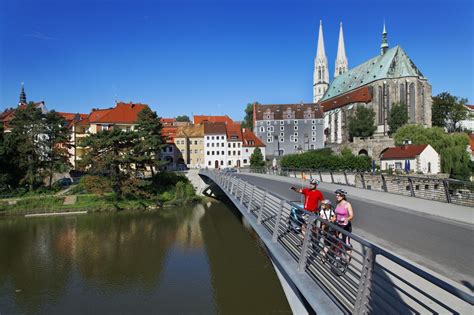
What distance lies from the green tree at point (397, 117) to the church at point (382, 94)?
234cm

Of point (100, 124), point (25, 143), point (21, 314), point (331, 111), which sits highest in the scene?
point (331, 111)

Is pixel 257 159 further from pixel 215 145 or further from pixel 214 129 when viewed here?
pixel 214 129

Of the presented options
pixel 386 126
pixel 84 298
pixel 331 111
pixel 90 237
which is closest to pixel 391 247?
pixel 84 298

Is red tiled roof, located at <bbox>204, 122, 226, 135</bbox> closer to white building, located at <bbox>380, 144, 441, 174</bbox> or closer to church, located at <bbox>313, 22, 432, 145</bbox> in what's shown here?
church, located at <bbox>313, 22, 432, 145</bbox>

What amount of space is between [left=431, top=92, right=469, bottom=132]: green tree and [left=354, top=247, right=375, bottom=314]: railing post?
87982 mm

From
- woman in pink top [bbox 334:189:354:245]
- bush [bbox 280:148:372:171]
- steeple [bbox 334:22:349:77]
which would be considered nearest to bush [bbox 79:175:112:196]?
bush [bbox 280:148:372:171]

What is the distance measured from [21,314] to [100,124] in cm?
5014

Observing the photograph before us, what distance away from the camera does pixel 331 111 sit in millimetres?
86438

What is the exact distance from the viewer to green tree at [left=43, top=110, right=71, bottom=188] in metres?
42.2

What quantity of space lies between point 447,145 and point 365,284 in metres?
50.6

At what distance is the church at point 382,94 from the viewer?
76.6m

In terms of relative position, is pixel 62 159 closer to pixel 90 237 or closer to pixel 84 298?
pixel 90 237

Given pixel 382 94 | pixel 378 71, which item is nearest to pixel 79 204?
pixel 382 94

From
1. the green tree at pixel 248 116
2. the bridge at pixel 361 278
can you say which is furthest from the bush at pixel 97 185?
the green tree at pixel 248 116
